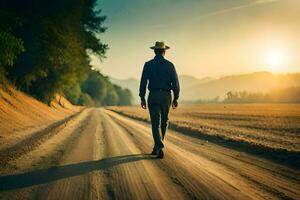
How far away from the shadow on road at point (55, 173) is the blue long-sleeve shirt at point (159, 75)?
182 centimetres

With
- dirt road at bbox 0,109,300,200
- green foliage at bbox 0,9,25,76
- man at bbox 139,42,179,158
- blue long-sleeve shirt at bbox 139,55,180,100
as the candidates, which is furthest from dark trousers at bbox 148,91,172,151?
green foliage at bbox 0,9,25,76

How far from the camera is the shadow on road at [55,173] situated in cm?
482

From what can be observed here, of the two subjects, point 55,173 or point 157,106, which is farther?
point 157,106

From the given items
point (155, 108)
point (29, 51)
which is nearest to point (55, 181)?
point (155, 108)

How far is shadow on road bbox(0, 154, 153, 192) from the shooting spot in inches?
190

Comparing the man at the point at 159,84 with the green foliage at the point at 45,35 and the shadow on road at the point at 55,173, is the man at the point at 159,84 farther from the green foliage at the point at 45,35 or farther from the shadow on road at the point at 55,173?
the green foliage at the point at 45,35

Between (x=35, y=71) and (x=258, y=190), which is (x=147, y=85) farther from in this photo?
(x=35, y=71)

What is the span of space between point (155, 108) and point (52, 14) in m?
19.0

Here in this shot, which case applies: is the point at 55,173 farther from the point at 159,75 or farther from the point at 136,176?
the point at 159,75

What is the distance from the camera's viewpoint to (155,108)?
7.88 metres

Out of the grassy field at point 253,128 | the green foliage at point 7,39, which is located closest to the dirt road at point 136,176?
the grassy field at point 253,128

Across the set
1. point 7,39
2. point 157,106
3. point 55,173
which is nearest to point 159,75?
point 157,106

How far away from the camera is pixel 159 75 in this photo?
26.2 feet

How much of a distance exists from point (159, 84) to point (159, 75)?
8.9 inches
